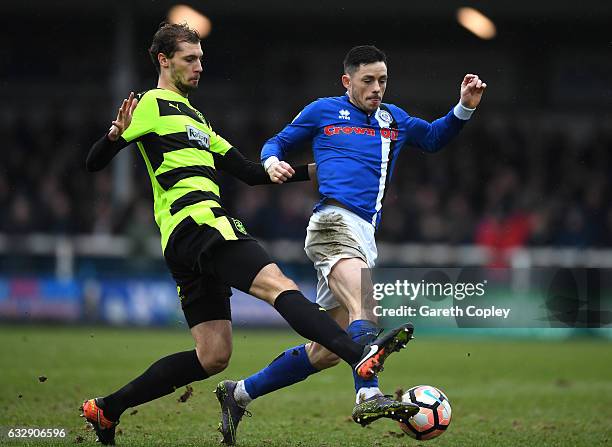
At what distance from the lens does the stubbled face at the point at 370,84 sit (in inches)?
257

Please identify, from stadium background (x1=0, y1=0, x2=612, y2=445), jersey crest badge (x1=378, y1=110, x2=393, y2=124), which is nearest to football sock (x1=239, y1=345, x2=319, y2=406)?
jersey crest badge (x1=378, y1=110, x2=393, y2=124)

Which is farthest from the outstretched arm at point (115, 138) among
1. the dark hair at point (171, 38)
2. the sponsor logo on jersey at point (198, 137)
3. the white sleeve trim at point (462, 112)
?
the white sleeve trim at point (462, 112)

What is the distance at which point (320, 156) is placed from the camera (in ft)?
21.8

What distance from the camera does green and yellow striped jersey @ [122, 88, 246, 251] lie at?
595cm

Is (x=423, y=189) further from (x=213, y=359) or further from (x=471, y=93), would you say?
(x=213, y=359)

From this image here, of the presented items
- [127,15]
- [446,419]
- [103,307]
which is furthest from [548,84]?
[446,419]

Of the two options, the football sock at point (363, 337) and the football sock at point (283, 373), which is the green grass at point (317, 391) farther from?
the football sock at point (363, 337)

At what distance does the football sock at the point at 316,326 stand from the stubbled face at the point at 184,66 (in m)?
1.49

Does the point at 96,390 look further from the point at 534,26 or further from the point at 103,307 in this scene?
the point at 534,26

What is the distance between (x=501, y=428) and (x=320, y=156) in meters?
2.41

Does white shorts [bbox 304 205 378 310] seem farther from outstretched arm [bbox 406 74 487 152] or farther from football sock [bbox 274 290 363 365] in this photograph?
outstretched arm [bbox 406 74 487 152]

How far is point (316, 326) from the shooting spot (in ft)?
18.4

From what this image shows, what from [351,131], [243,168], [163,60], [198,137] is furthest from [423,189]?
[198,137]

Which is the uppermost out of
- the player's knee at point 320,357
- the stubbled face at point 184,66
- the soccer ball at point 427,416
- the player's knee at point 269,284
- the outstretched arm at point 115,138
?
the stubbled face at point 184,66
